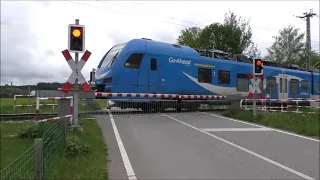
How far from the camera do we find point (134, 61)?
17.1 metres

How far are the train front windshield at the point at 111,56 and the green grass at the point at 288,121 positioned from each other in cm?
647

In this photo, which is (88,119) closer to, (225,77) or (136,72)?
(136,72)

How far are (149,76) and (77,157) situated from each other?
400 inches

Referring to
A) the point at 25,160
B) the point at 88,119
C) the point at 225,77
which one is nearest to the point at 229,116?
the point at 225,77

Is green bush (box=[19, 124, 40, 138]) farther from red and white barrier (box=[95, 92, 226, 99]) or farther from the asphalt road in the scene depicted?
red and white barrier (box=[95, 92, 226, 99])

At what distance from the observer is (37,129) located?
389 inches

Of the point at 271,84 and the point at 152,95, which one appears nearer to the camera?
the point at 152,95

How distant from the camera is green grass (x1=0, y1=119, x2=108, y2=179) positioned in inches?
254

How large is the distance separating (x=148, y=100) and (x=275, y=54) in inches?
2210

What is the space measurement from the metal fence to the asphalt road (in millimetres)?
1120

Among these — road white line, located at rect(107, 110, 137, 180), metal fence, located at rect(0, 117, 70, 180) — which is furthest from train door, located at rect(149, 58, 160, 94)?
metal fence, located at rect(0, 117, 70, 180)

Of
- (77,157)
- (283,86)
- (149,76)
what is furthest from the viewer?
(283,86)

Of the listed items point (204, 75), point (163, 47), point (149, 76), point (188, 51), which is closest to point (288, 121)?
point (204, 75)

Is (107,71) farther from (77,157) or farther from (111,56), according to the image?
(77,157)
